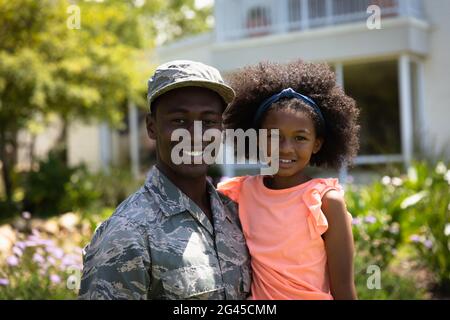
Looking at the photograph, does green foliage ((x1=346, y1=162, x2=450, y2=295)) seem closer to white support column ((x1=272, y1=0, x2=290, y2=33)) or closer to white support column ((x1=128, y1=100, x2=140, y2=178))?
white support column ((x1=272, y1=0, x2=290, y2=33))

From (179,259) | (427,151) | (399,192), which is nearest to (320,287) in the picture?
(179,259)

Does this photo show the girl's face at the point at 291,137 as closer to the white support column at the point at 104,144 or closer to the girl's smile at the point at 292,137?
the girl's smile at the point at 292,137

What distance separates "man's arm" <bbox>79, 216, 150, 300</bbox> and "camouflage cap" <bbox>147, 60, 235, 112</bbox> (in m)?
0.46

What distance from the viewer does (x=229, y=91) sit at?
2209 mm

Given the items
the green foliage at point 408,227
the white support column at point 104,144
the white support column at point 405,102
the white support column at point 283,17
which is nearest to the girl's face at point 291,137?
the green foliage at point 408,227

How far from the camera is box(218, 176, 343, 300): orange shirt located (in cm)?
236

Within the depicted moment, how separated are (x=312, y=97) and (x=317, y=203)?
0.47 m

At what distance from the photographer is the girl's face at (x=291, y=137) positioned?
2461 millimetres

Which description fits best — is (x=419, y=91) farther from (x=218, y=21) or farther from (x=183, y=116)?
(x=183, y=116)

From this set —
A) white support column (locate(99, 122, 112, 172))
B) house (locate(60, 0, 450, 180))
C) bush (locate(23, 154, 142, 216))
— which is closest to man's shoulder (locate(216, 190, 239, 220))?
bush (locate(23, 154, 142, 216))

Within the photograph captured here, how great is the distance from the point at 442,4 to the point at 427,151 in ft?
10.1

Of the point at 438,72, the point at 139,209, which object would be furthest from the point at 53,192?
the point at 139,209
